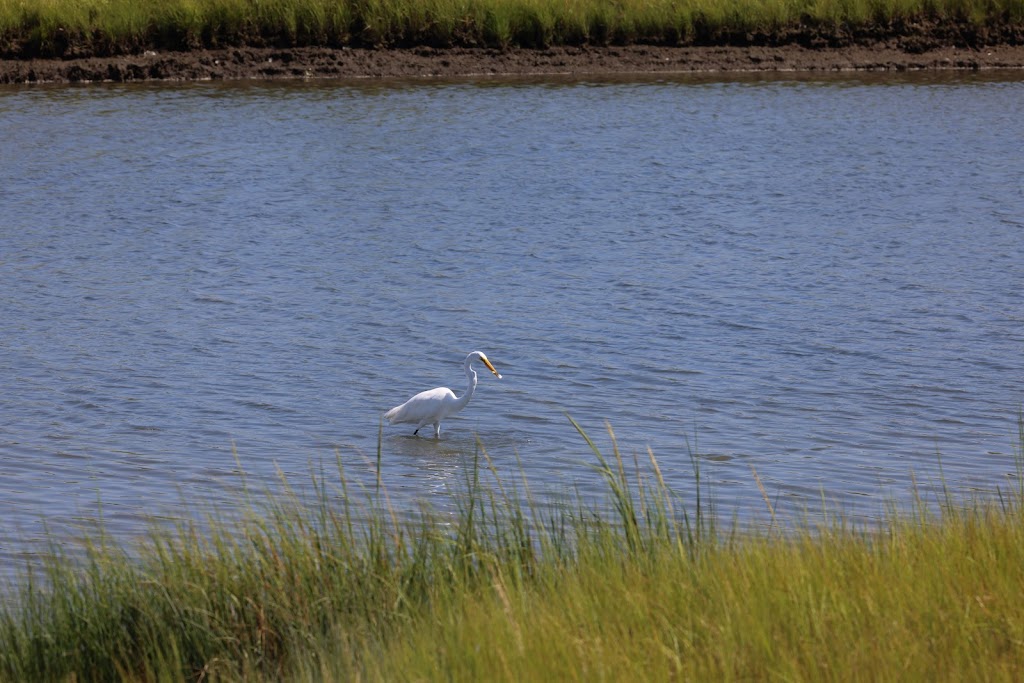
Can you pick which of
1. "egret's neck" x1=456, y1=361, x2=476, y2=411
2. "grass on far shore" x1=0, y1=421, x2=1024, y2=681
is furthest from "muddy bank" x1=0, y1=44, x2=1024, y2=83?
"grass on far shore" x1=0, y1=421, x2=1024, y2=681

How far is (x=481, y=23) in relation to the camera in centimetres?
2567

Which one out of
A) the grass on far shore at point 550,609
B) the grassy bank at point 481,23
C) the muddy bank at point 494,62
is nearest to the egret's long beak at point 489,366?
the grass on far shore at point 550,609

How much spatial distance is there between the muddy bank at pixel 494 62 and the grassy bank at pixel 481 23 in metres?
0.31

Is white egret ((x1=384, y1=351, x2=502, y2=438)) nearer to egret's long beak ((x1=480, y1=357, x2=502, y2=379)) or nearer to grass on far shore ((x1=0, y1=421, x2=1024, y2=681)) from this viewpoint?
egret's long beak ((x1=480, y1=357, x2=502, y2=379))

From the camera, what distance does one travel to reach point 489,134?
20.9 meters

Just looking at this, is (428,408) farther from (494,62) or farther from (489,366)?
(494,62)

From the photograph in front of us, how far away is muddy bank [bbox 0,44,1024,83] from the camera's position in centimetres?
2427

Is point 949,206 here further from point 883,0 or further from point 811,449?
point 883,0

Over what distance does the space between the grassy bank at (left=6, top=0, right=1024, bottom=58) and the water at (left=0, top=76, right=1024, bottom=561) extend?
199cm

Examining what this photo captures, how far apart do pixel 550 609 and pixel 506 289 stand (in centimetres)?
865

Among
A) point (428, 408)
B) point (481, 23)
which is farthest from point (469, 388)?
point (481, 23)

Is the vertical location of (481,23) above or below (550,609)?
above

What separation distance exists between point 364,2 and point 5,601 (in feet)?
69.5

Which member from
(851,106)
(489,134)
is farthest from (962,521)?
(851,106)
